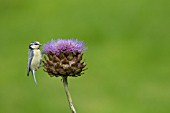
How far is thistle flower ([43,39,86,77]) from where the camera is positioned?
3082mm

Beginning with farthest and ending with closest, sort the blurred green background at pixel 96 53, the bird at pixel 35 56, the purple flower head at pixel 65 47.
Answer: the blurred green background at pixel 96 53 → the purple flower head at pixel 65 47 → the bird at pixel 35 56

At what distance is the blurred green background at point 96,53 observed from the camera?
8148 mm

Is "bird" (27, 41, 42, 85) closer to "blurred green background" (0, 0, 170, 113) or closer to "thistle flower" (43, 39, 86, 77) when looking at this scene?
"thistle flower" (43, 39, 86, 77)

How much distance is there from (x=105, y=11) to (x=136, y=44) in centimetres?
169

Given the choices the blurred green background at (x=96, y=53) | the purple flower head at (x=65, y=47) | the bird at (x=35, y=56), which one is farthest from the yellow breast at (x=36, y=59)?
the blurred green background at (x=96, y=53)

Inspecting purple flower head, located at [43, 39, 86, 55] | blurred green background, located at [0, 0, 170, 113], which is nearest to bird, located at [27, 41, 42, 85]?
purple flower head, located at [43, 39, 86, 55]

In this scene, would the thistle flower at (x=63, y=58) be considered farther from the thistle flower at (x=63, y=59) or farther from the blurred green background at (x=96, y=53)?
the blurred green background at (x=96, y=53)

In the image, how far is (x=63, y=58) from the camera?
→ 3.14 metres

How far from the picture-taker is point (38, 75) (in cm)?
878

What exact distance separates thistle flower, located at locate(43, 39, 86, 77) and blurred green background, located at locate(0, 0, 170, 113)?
4.71 m

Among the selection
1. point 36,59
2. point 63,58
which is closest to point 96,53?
point 63,58

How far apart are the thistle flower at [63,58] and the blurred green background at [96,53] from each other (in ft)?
15.4

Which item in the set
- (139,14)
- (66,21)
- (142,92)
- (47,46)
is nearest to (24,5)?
(66,21)

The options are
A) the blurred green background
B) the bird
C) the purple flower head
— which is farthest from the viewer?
the blurred green background
